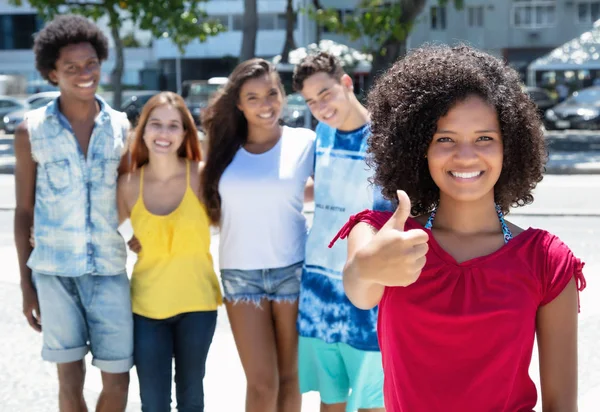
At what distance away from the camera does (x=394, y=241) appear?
6.70ft

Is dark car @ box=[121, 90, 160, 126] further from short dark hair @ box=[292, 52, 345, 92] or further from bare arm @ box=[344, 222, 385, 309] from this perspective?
bare arm @ box=[344, 222, 385, 309]

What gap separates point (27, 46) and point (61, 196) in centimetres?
5676

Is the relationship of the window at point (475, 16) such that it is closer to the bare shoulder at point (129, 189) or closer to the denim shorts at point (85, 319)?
the bare shoulder at point (129, 189)

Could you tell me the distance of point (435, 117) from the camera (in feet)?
7.67

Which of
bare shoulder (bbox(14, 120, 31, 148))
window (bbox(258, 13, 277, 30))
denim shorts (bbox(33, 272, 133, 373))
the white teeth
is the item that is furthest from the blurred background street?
denim shorts (bbox(33, 272, 133, 373))

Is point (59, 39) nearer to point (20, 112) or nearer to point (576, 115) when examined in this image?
point (576, 115)

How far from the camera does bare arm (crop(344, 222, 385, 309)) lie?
7.22 ft

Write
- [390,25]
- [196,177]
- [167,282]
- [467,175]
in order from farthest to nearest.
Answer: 1. [390,25]
2. [196,177]
3. [167,282]
4. [467,175]

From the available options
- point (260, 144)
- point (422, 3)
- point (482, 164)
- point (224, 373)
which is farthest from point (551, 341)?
point (422, 3)

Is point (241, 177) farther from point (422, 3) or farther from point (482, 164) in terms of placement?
point (422, 3)

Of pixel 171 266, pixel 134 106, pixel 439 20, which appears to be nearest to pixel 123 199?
pixel 171 266

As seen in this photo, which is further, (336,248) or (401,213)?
(336,248)

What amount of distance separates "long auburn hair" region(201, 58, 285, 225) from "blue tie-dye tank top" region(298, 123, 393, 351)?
48cm

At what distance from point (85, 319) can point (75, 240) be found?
358 mm
